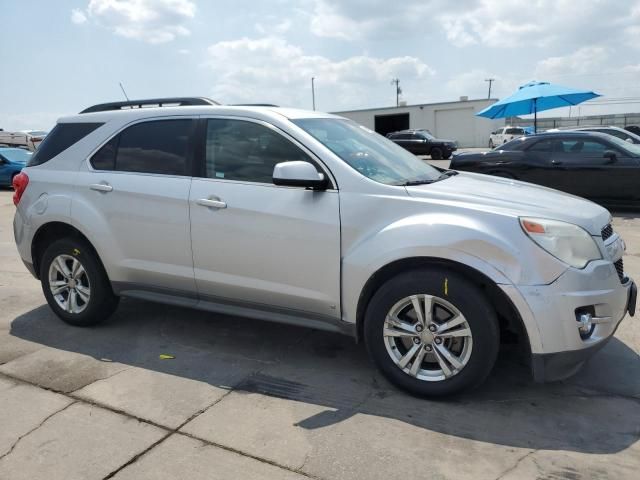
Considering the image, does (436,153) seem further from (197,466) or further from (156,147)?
(197,466)

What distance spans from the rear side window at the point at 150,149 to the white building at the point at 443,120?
43.5 meters

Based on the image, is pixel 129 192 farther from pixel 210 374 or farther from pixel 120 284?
pixel 210 374

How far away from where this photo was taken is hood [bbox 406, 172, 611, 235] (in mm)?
3230

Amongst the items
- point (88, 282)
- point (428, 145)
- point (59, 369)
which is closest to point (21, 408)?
point (59, 369)

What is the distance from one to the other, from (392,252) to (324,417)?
1.02 meters

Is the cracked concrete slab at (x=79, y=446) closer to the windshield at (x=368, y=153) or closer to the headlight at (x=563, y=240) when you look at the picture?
→ the windshield at (x=368, y=153)

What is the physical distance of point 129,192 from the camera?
427cm

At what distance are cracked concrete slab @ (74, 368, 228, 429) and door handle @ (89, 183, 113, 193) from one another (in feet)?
4.66

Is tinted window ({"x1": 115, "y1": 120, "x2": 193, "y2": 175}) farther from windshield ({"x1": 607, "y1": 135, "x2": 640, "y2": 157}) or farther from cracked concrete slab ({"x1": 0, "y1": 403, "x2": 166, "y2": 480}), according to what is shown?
windshield ({"x1": 607, "y1": 135, "x2": 640, "y2": 157})

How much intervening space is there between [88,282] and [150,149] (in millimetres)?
1222

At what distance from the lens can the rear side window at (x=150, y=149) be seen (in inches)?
165

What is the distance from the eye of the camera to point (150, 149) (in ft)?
14.2

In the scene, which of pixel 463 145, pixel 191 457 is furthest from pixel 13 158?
pixel 463 145

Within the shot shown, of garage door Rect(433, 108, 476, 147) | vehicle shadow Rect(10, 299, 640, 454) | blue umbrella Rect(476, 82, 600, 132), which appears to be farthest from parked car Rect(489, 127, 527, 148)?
vehicle shadow Rect(10, 299, 640, 454)
